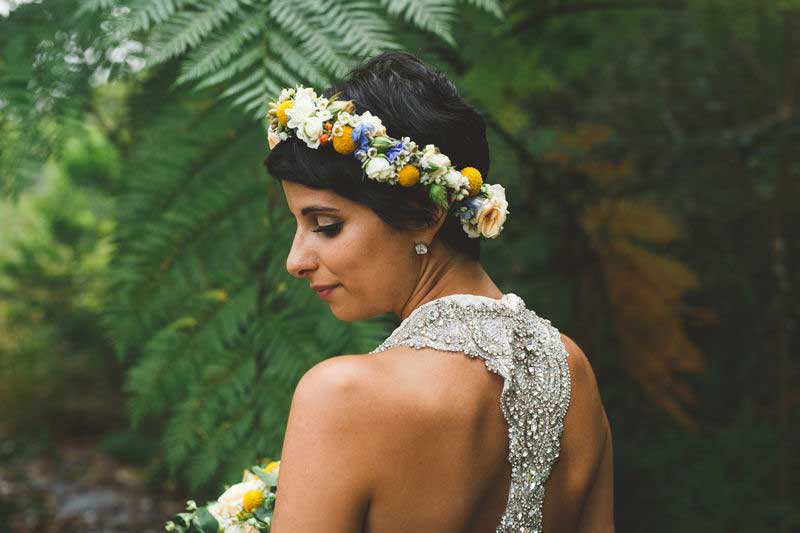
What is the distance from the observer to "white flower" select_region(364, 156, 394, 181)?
58.4 inches

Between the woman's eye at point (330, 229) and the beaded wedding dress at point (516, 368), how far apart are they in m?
0.21

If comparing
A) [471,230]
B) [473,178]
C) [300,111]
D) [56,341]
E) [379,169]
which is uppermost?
[300,111]

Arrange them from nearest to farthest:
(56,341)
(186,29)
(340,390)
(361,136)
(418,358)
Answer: (340,390), (418,358), (361,136), (186,29), (56,341)

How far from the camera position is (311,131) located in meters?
1.54

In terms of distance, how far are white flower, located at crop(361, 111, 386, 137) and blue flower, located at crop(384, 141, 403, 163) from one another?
42 mm

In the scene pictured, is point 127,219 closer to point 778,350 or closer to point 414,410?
point 414,410

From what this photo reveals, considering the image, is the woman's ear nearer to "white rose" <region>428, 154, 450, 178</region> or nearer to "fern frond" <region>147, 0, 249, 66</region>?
"white rose" <region>428, 154, 450, 178</region>

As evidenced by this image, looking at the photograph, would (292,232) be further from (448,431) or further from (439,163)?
(448,431)

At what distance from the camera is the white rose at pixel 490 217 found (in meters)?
1.63

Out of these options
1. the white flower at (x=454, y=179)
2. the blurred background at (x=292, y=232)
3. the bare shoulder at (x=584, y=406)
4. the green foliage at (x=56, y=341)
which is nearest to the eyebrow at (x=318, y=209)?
the white flower at (x=454, y=179)

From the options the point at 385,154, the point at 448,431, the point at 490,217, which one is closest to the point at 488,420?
the point at 448,431

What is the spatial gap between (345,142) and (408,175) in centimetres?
13


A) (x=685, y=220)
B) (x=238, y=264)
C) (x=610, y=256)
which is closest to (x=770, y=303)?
(x=685, y=220)

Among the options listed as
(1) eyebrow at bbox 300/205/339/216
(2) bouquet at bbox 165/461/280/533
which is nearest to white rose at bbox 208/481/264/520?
(2) bouquet at bbox 165/461/280/533
